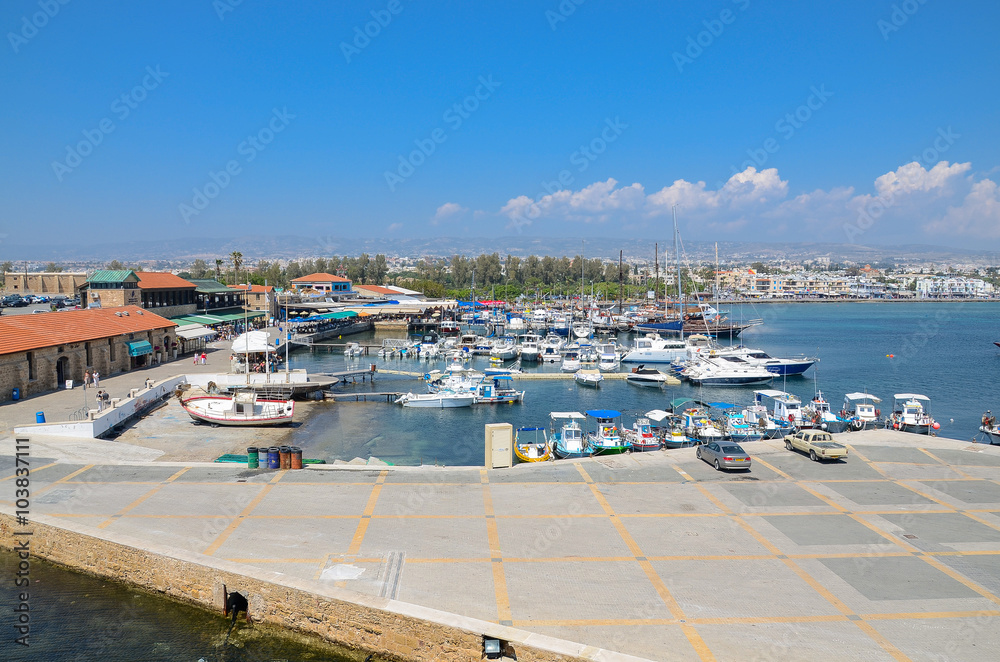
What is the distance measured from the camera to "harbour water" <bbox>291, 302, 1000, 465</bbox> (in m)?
31.8

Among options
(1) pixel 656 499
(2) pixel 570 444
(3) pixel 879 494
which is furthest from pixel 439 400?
(3) pixel 879 494

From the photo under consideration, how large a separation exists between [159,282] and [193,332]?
35.5ft

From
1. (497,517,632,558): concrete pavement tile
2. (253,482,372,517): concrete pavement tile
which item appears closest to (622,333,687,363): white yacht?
(253,482,372,517): concrete pavement tile

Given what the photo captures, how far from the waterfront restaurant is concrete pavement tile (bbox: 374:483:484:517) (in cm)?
2326

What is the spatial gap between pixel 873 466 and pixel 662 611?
42.5 feet

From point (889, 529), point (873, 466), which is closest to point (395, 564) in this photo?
point (889, 529)

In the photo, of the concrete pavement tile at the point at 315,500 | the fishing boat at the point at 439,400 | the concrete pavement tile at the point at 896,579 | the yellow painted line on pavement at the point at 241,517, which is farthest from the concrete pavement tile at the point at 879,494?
the fishing boat at the point at 439,400

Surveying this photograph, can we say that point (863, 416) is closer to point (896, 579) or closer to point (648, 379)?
point (648, 379)

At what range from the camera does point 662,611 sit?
38.6 feet

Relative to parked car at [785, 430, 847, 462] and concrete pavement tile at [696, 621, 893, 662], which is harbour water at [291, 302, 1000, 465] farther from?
concrete pavement tile at [696, 621, 893, 662]

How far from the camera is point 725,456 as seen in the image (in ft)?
65.9

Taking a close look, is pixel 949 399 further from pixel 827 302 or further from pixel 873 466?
pixel 827 302

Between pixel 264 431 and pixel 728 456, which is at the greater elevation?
pixel 728 456

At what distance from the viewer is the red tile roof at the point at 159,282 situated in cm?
5766
